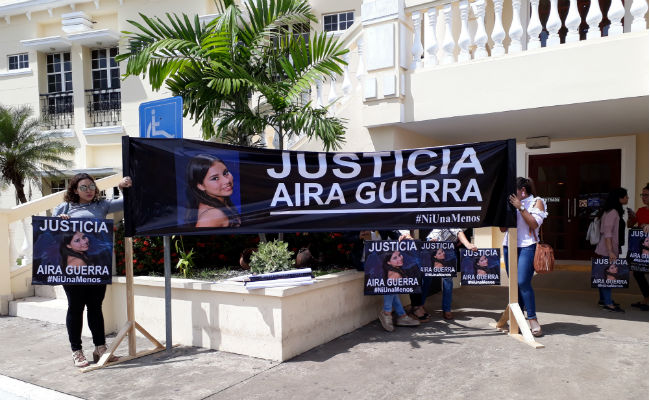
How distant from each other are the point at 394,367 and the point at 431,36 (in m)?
4.48

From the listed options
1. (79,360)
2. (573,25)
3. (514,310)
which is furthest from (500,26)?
(79,360)

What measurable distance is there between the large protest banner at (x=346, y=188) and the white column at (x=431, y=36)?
202cm

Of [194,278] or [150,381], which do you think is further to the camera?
[194,278]

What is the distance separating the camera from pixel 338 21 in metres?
14.8

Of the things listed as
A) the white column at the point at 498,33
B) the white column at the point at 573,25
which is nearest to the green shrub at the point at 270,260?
the white column at the point at 498,33

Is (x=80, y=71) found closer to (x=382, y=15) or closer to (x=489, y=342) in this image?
(x=382, y=15)

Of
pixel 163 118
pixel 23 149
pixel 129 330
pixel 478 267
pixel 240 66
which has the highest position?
pixel 240 66

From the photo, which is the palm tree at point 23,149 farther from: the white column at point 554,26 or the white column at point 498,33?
the white column at point 554,26

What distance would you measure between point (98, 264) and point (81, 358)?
94 cm

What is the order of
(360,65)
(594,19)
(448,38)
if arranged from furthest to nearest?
(360,65), (448,38), (594,19)

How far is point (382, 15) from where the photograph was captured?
6809mm

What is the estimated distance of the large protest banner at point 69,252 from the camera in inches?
186

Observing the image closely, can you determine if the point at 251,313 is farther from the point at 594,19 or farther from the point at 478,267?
the point at 594,19

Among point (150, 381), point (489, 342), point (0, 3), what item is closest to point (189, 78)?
point (150, 381)
